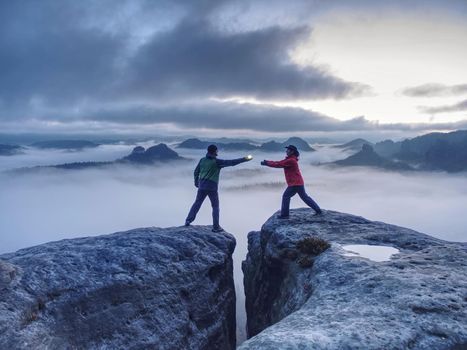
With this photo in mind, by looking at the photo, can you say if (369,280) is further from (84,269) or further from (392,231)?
(84,269)

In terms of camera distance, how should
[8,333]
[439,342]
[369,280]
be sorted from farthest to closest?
[369,280] < [8,333] < [439,342]

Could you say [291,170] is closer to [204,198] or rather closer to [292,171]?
[292,171]

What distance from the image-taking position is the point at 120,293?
17984 mm

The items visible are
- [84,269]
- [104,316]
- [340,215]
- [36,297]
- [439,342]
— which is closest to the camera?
[439,342]

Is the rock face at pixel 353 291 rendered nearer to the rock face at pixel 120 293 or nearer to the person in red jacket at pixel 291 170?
the person in red jacket at pixel 291 170

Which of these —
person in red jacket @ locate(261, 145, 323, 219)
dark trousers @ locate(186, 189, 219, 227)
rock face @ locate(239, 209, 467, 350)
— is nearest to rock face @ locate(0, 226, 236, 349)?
dark trousers @ locate(186, 189, 219, 227)

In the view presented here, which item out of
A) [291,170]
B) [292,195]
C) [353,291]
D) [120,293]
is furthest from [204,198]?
[353,291]

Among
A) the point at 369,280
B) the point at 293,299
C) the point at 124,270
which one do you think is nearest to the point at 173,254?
the point at 124,270

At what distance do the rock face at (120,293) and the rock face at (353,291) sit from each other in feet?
14.0

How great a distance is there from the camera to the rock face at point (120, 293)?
1527 cm

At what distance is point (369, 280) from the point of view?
14586 mm

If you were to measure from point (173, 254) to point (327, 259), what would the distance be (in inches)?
360

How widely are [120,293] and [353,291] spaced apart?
11452mm

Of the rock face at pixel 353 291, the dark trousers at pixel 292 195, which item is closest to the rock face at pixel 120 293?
the rock face at pixel 353 291
